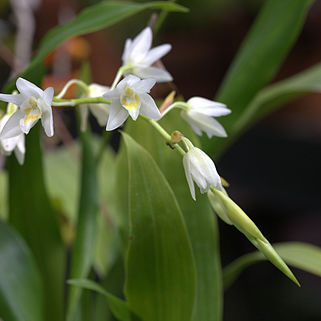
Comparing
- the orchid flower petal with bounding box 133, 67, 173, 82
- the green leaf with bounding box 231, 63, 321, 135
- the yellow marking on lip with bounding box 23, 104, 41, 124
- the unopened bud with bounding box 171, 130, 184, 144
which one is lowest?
the green leaf with bounding box 231, 63, 321, 135

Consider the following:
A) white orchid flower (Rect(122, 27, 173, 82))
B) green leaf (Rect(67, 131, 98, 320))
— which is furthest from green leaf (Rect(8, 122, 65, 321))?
white orchid flower (Rect(122, 27, 173, 82))

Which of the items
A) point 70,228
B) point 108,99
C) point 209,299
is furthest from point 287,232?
point 108,99

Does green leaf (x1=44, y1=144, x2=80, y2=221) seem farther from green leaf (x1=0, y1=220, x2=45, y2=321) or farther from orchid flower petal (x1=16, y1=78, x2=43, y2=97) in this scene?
orchid flower petal (x1=16, y1=78, x2=43, y2=97)

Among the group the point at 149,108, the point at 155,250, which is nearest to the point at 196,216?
the point at 155,250

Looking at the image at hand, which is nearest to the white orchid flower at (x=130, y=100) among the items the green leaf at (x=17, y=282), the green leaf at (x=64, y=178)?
the green leaf at (x=17, y=282)

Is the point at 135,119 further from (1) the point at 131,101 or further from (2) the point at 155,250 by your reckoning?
(2) the point at 155,250

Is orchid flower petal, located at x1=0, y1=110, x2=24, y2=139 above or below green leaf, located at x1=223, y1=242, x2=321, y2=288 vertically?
above
